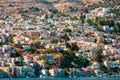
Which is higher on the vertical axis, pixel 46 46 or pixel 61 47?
pixel 46 46

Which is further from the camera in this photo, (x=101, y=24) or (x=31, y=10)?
(x=31, y=10)

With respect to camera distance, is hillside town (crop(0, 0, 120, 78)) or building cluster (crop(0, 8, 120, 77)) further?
hillside town (crop(0, 0, 120, 78))

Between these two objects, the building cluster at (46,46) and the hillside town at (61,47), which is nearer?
the building cluster at (46,46)

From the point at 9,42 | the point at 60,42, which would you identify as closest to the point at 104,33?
the point at 60,42

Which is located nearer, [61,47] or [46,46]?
[61,47]

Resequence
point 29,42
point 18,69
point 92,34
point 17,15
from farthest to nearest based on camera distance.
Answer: point 17,15, point 92,34, point 29,42, point 18,69

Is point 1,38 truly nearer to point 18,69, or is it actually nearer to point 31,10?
point 18,69

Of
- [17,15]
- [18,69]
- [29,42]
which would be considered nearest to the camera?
[18,69]
